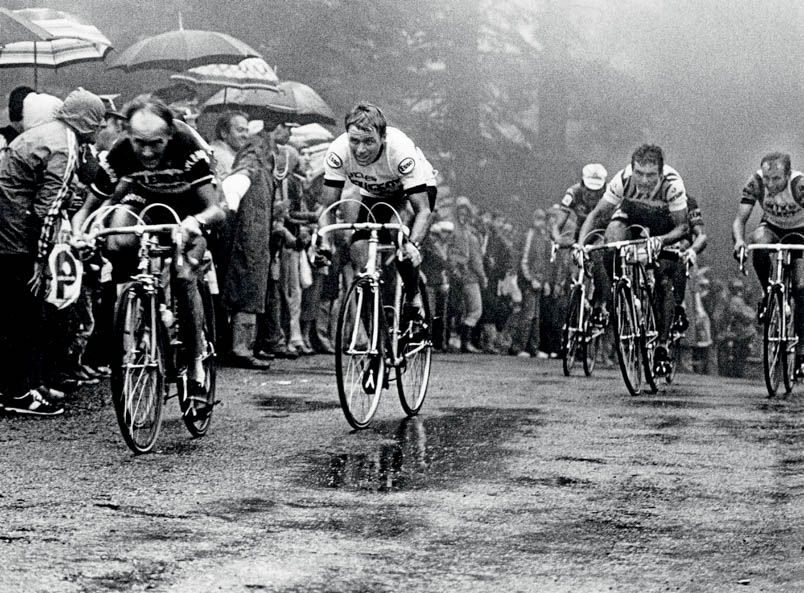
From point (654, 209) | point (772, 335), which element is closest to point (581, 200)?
point (654, 209)

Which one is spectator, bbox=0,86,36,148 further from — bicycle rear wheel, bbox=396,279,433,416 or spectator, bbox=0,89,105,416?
bicycle rear wheel, bbox=396,279,433,416

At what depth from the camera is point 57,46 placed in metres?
14.6

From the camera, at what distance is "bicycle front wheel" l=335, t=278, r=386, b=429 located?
29.3ft

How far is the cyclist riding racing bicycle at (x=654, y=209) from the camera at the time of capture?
12.6 metres

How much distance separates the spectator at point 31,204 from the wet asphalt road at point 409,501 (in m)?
0.63

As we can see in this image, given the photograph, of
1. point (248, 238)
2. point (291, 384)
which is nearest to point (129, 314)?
point (291, 384)

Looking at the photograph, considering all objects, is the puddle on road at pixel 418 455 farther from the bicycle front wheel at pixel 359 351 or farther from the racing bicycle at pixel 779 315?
the racing bicycle at pixel 779 315

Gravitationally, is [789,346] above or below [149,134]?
below

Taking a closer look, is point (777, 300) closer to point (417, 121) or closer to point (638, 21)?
point (417, 121)

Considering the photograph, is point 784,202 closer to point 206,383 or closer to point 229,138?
point 229,138

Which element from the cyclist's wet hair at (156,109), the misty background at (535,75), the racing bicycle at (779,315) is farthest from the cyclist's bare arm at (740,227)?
the misty background at (535,75)

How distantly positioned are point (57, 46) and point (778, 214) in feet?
21.9

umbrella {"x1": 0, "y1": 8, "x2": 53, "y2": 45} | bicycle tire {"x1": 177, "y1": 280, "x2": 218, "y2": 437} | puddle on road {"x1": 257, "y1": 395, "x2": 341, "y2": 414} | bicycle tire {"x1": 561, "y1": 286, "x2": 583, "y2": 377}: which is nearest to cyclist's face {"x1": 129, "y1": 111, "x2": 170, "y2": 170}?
bicycle tire {"x1": 177, "y1": 280, "x2": 218, "y2": 437}

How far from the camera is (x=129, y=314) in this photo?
7.73 metres
